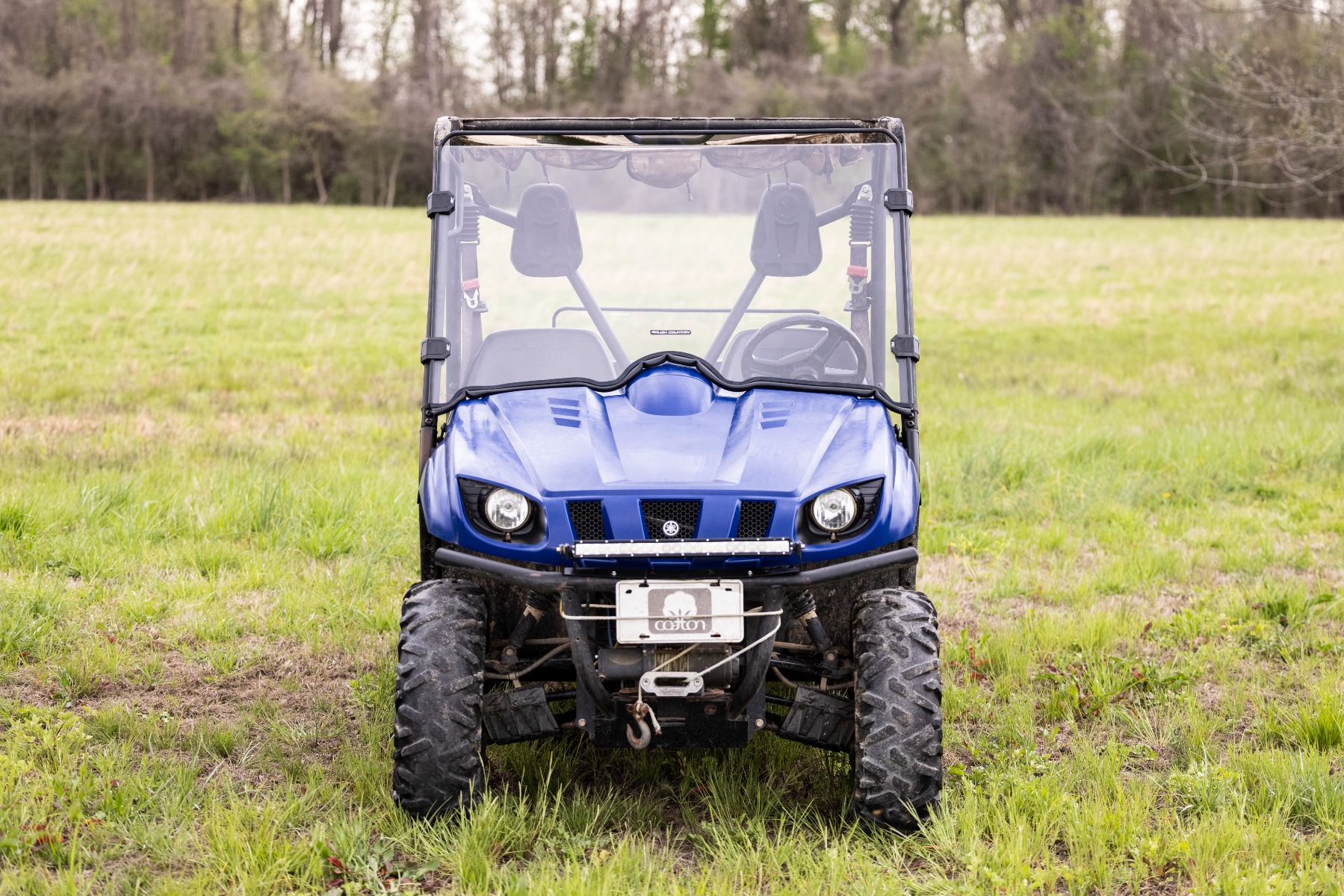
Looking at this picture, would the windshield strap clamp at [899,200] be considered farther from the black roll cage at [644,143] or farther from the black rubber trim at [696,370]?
the black rubber trim at [696,370]

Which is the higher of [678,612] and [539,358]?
[539,358]

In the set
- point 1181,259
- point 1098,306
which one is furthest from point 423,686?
point 1181,259

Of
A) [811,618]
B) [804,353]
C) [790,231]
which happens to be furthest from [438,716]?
[790,231]

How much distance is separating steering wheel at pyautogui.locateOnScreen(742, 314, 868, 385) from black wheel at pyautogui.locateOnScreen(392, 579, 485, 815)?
1182 millimetres

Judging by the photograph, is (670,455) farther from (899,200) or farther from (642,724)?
(899,200)

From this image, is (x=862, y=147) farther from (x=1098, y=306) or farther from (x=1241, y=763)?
(x=1098, y=306)

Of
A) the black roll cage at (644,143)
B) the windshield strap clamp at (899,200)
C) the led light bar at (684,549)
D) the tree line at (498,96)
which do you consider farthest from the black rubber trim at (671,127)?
the tree line at (498,96)

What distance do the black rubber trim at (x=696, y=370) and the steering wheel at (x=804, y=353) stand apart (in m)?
0.16

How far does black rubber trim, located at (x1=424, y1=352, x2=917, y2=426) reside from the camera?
343 centimetres

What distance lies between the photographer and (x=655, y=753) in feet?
11.7

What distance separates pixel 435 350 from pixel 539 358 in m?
0.29

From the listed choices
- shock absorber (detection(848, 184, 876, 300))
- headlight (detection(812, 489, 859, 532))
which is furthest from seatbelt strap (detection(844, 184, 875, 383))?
headlight (detection(812, 489, 859, 532))

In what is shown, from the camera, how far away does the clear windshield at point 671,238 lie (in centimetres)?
381

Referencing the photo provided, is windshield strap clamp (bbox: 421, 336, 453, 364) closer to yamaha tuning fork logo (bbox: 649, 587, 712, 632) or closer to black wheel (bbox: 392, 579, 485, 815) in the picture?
black wheel (bbox: 392, 579, 485, 815)
